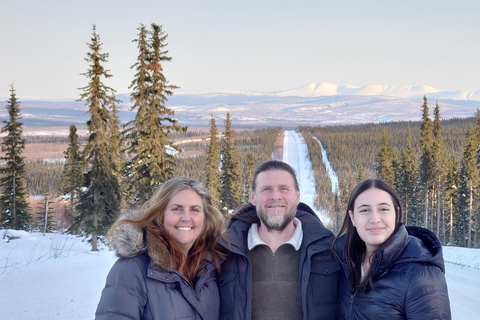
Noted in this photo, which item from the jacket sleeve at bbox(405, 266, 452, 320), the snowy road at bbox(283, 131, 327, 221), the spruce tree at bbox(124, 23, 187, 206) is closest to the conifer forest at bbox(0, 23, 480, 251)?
the spruce tree at bbox(124, 23, 187, 206)

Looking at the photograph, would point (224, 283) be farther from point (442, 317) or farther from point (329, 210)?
point (329, 210)

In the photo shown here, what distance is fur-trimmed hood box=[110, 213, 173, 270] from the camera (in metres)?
3.47

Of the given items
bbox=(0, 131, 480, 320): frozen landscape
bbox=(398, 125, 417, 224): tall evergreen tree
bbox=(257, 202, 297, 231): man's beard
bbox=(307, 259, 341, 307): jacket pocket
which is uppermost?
bbox=(257, 202, 297, 231): man's beard

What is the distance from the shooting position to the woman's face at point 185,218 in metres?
3.79

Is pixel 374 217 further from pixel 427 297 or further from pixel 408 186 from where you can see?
pixel 408 186

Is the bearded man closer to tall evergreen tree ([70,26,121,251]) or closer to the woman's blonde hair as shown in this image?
the woman's blonde hair

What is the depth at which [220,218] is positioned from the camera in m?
4.26

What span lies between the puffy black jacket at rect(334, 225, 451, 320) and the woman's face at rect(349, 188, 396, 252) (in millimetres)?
99

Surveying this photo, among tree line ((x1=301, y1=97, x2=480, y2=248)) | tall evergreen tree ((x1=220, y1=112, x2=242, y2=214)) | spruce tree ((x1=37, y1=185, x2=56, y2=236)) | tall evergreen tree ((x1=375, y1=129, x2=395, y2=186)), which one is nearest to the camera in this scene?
tree line ((x1=301, y1=97, x2=480, y2=248))

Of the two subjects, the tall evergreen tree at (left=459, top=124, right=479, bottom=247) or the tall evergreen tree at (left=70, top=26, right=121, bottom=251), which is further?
the tall evergreen tree at (left=459, top=124, right=479, bottom=247)

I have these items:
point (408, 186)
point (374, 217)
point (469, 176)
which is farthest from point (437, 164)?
point (374, 217)

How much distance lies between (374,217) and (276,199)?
1099mm

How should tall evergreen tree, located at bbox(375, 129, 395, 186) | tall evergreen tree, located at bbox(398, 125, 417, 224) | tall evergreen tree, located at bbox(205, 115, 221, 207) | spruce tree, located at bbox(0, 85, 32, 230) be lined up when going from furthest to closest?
1. tall evergreen tree, located at bbox(375, 129, 395, 186)
2. tall evergreen tree, located at bbox(398, 125, 417, 224)
3. tall evergreen tree, located at bbox(205, 115, 221, 207)
4. spruce tree, located at bbox(0, 85, 32, 230)

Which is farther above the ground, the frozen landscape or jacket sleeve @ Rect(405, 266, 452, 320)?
jacket sleeve @ Rect(405, 266, 452, 320)
